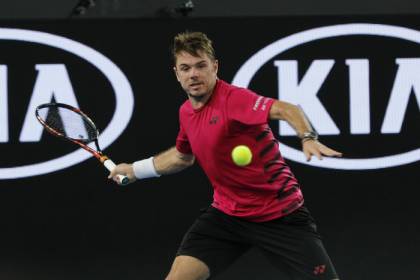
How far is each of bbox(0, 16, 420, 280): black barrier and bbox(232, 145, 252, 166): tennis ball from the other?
1917 millimetres

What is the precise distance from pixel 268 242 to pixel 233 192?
310 millimetres

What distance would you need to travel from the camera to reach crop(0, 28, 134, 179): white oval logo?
6.98 metres

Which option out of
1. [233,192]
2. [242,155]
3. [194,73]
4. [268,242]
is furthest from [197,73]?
[268,242]

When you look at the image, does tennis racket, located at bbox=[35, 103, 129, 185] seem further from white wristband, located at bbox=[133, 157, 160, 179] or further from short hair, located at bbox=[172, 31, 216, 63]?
short hair, located at bbox=[172, 31, 216, 63]

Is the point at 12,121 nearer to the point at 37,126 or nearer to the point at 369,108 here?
the point at 37,126

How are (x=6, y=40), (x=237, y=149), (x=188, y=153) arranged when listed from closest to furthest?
(x=237, y=149) → (x=188, y=153) → (x=6, y=40)

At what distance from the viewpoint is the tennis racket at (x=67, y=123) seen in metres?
5.92

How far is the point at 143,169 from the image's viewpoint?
225 inches

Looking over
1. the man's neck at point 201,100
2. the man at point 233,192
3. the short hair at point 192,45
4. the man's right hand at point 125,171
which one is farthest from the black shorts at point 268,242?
the short hair at point 192,45

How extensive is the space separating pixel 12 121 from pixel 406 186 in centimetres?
268

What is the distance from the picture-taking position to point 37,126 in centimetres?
701

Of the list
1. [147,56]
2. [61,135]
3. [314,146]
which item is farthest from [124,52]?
[314,146]

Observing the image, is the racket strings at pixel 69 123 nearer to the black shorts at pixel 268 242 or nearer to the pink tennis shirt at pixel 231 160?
the pink tennis shirt at pixel 231 160

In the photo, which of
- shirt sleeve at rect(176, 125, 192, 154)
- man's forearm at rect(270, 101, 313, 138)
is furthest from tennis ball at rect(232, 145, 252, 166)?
shirt sleeve at rect(176, 125, 192, 154)
